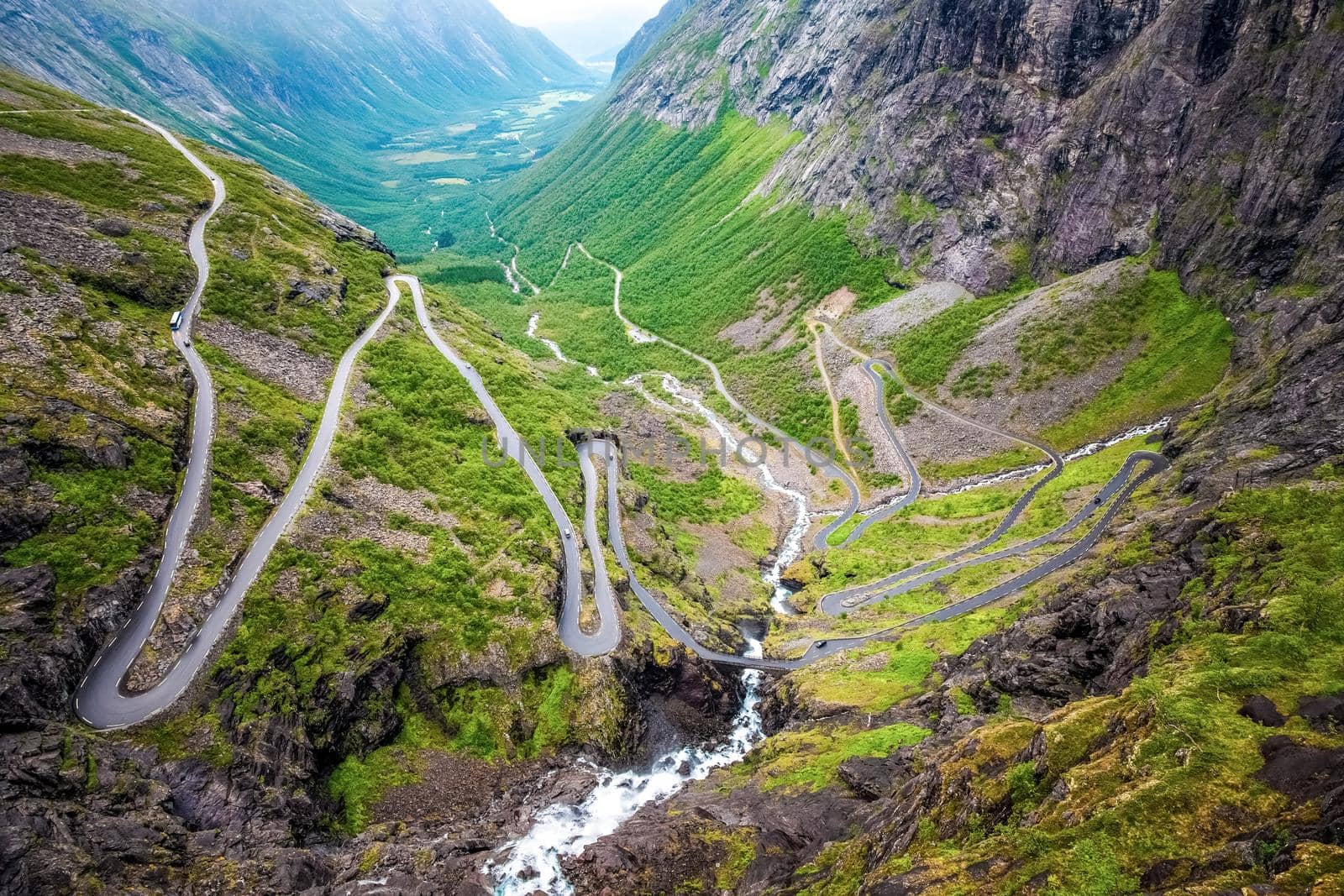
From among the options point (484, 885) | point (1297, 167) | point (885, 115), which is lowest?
point (484, 885)

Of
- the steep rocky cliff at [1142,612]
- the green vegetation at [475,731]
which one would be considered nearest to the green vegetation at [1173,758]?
the steep rocky cliff at [1142,612]

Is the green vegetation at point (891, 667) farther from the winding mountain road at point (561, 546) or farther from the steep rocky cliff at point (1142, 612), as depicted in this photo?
the winding mountain road at point (561, 546)

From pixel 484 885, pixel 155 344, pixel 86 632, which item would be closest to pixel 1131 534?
pixel 484 885

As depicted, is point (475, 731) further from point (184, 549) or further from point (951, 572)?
point (951, 572)

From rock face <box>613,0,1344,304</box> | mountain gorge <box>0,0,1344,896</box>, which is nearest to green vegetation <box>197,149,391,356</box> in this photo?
mountain gorge <box>0,0,1344,896</box>

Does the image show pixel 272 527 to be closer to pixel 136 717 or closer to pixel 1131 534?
pixel 136 717

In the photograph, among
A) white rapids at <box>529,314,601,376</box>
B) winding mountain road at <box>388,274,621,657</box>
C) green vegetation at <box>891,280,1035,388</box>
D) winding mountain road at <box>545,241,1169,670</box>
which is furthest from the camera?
white rapids at <box>529,314,601,376</box>

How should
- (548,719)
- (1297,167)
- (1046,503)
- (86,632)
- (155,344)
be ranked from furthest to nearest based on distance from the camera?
(1297,167) < (1046,503) < (155,344) < (548,719) < (86,632)

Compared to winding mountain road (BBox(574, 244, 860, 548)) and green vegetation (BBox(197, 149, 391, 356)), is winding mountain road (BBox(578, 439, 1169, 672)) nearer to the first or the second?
winding mountain road (BBox(574, 244, 860, 548))
